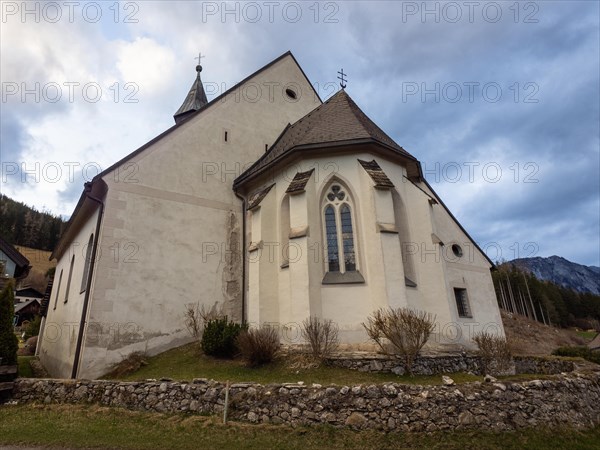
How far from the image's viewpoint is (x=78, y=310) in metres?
12.6

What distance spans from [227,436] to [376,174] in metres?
8.56

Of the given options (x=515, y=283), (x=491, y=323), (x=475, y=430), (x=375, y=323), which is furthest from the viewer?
(x=515, y=283)

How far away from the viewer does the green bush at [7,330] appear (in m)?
8.94

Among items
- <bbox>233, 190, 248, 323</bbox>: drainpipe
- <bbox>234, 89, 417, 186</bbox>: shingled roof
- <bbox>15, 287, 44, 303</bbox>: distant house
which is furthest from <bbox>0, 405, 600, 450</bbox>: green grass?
<bbox>15, 287, 44, 303</bbox>: distant house

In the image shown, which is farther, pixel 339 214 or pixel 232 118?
pixel 232 118

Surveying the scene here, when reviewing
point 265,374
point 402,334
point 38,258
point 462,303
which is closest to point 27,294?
point 38,258

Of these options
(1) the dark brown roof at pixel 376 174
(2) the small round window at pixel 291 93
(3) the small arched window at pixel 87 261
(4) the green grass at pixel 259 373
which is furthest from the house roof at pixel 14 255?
(1) the dark brown roof at pixel 376 174

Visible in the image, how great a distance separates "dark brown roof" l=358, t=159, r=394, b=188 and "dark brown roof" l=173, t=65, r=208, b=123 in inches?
705

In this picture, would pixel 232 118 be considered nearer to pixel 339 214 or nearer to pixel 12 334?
pixel 339 214

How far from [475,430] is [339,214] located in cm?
718

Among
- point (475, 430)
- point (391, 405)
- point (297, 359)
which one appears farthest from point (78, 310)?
point (475, 430)

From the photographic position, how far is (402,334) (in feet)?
30.7

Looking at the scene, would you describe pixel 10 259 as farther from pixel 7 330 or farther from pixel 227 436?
pixel 227 436

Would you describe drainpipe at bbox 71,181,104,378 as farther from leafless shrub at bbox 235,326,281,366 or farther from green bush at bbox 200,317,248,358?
leafless shrub at bbox 235,326,281,366
